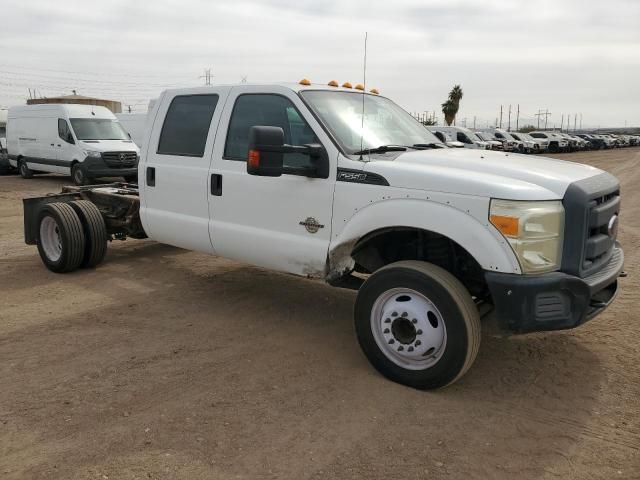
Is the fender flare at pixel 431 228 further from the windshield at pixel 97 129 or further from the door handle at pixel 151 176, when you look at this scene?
the windshield at pixel 97 129

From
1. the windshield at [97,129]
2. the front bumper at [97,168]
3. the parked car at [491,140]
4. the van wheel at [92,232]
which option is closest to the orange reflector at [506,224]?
the van wheel at [92,232]

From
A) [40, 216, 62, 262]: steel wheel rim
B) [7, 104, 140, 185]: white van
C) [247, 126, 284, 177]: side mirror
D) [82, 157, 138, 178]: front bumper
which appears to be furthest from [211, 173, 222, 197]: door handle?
[82, 157, 138, 178]: front bumper

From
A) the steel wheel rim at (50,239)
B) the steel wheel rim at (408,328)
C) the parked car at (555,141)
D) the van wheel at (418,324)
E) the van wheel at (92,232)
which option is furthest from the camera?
the parked car at (555,141)

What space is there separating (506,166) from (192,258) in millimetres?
4733

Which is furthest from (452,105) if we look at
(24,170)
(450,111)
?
(24,170)


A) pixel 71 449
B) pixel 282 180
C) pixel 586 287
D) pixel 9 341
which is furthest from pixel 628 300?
pixel 9 341

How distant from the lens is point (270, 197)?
479cm

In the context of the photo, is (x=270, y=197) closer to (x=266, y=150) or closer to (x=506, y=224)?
(x=266, y=150)

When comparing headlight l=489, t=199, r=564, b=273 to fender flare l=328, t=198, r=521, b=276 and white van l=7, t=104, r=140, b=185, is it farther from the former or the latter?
white van l=7, t=104, r=140, b=185

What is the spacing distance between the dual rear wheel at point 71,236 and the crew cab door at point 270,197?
2259mm

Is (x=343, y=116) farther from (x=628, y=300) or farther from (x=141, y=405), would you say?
(x=628, y=300)

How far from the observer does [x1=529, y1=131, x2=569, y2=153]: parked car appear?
43469mm

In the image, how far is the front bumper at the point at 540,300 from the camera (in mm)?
3496

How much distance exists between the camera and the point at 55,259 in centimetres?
704
